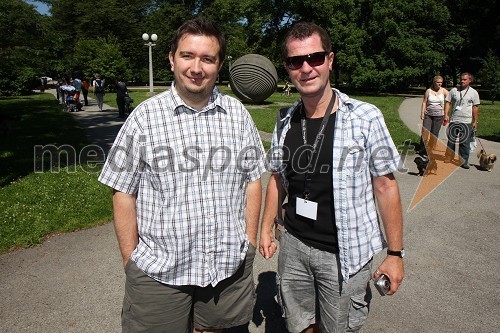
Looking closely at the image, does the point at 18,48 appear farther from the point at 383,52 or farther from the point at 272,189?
the point at 383,52

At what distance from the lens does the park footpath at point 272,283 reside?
3453mm

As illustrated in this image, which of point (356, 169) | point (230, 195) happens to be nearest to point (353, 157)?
point (356, 169)

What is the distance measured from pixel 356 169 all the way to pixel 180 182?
1.01 meters

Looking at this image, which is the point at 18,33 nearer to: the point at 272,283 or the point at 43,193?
the point at 43,193

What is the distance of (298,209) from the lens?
245cm

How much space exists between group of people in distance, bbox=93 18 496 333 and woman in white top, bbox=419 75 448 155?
25.4 feet

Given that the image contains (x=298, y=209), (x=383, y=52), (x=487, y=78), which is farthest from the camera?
(x=383, y=52)

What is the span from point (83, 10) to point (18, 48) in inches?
1512

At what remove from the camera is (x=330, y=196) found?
232cm

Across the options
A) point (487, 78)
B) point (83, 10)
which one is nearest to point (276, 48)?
point (487, 78)

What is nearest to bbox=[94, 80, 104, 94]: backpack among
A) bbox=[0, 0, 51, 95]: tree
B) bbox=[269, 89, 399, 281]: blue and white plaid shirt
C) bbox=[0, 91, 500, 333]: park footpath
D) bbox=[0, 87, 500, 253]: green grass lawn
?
bbox=[0, 0, 51, 95]: tree

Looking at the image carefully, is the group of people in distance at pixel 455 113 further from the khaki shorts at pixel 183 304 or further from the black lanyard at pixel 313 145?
the khaki shorts at pixel 183 304

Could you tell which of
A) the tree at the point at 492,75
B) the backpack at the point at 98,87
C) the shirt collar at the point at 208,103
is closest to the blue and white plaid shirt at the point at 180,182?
the shirt collar at the point at 208,103

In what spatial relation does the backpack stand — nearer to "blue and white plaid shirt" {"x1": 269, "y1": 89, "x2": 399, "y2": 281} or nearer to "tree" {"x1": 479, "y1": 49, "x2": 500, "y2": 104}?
"blue and white plaid shirt" {"x1": 269, "y1": 89, "x2": 399, "y2": 281}
